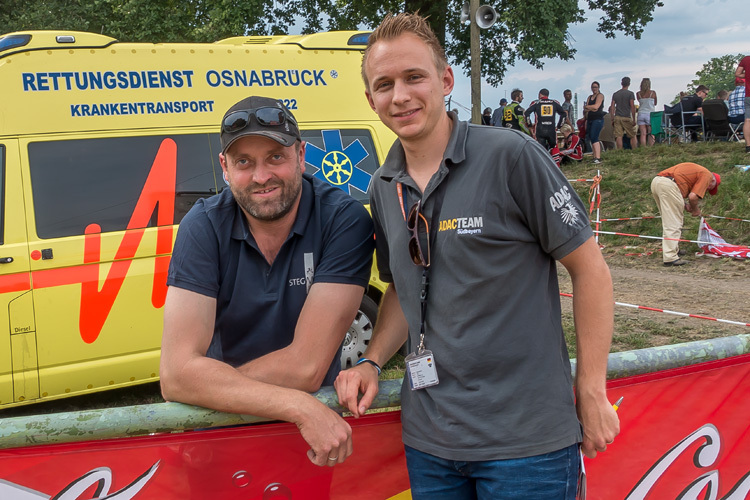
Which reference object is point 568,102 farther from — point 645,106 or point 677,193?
point 677,193

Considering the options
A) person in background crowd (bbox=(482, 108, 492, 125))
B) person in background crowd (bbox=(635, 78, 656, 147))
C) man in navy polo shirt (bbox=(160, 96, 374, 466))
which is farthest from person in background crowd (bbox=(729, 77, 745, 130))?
man in navy polo shirt (bbox=(160, 96, 374, 466))

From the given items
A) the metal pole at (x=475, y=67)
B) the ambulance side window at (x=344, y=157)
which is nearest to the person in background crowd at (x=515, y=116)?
the metal pole at (x=475, y=67)

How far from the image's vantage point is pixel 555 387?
1738mm

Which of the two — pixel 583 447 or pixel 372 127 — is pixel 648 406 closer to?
pixel 583 447

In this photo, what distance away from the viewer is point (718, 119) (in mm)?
16594

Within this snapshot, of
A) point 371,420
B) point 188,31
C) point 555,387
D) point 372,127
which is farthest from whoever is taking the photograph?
point 188,31

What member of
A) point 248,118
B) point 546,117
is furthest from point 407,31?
point 546,117

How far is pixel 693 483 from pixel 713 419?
23 cm

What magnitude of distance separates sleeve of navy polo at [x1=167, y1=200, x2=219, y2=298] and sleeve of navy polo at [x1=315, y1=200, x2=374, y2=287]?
31 centimetres

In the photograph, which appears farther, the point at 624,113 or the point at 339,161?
the point at 624,113

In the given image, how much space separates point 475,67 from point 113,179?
11000mm

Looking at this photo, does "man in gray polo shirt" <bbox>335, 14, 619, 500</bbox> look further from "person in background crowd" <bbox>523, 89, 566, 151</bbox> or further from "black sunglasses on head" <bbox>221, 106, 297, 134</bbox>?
"person in background crowd" <bbox>523, 89, 566, 151</bbox>

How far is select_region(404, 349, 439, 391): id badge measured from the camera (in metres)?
1.76

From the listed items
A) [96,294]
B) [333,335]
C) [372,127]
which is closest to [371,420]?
[333,335]
